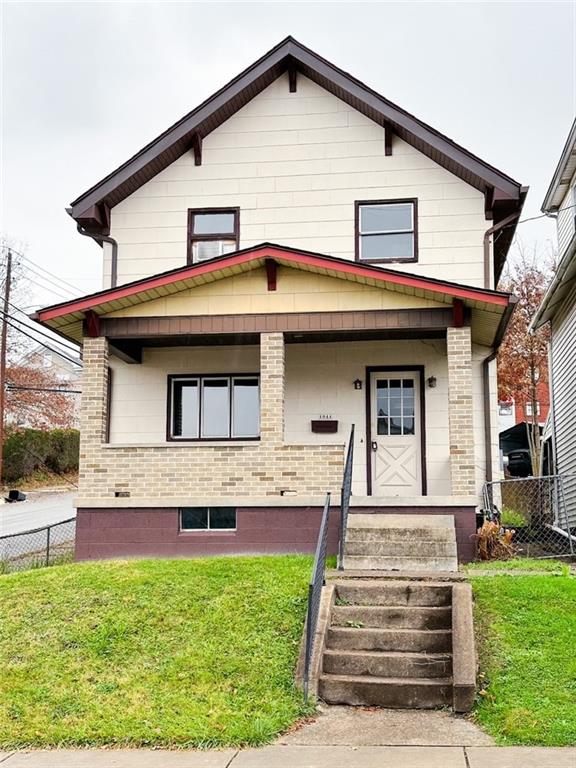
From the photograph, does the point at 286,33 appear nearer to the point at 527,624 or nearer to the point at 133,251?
the point at 133,251

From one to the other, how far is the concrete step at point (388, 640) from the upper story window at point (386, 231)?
7.56 meters

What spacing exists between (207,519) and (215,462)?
895 millimetres

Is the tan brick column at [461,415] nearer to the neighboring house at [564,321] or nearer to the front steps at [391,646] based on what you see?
the front steps at [391,646]

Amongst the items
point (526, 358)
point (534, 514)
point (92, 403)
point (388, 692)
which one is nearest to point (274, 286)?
point (92, 403)

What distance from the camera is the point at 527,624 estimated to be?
26.0 ft

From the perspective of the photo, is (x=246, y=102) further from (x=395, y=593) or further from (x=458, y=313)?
(x=395, y=593)

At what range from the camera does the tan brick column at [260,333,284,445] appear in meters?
11.8

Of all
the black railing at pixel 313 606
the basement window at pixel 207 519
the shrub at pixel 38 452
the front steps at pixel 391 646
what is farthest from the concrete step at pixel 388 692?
the shrub at pixel 38 452

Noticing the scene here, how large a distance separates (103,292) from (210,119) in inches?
172

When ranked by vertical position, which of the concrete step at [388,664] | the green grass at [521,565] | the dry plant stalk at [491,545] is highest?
the dry plant stalk at [491,545]

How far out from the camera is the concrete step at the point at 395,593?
8.62m

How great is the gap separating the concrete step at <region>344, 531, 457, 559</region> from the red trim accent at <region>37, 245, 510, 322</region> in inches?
138

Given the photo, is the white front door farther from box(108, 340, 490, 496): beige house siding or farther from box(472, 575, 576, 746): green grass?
box(472, 575, 576, 746): green grass

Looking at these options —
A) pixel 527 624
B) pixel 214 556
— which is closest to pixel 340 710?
pixel 527 624
